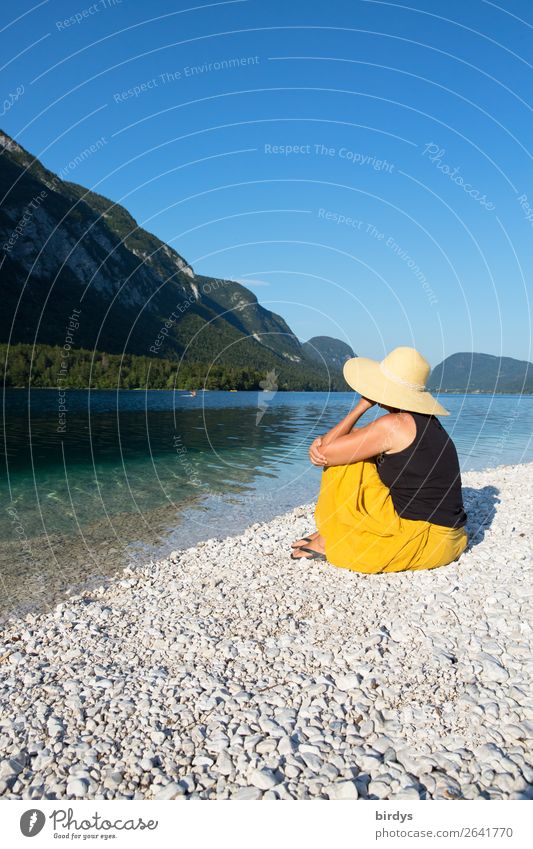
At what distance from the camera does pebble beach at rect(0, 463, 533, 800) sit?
10.8 feet

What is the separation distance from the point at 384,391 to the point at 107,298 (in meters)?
126

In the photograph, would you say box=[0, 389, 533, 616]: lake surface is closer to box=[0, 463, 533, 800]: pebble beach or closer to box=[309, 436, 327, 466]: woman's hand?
box=[0, 463, 533, 800]: pebble beach

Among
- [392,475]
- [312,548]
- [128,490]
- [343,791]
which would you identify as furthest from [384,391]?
[128,490]

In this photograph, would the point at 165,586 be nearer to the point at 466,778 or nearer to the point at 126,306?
the point at 466,778

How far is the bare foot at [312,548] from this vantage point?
23.4ft

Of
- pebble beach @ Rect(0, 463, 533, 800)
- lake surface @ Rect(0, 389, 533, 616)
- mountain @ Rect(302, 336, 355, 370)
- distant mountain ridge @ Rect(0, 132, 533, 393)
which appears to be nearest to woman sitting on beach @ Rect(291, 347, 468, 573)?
pebble beach @ Rect(0, 463, 533, 800)

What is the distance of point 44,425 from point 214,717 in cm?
3500

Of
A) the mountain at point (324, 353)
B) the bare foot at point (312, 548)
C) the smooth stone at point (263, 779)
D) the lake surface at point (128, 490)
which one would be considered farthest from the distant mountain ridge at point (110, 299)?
the smooth stone at point (263, 779)

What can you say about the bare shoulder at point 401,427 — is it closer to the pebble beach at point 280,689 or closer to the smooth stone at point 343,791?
the pebble beach at point 280,689

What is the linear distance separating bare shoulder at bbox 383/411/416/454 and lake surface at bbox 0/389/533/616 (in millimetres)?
5313

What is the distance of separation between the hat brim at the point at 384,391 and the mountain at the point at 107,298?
60.9m

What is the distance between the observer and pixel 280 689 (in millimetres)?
4258

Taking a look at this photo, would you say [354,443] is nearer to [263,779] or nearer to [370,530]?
[370,530]

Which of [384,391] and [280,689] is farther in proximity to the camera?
[384,391]
